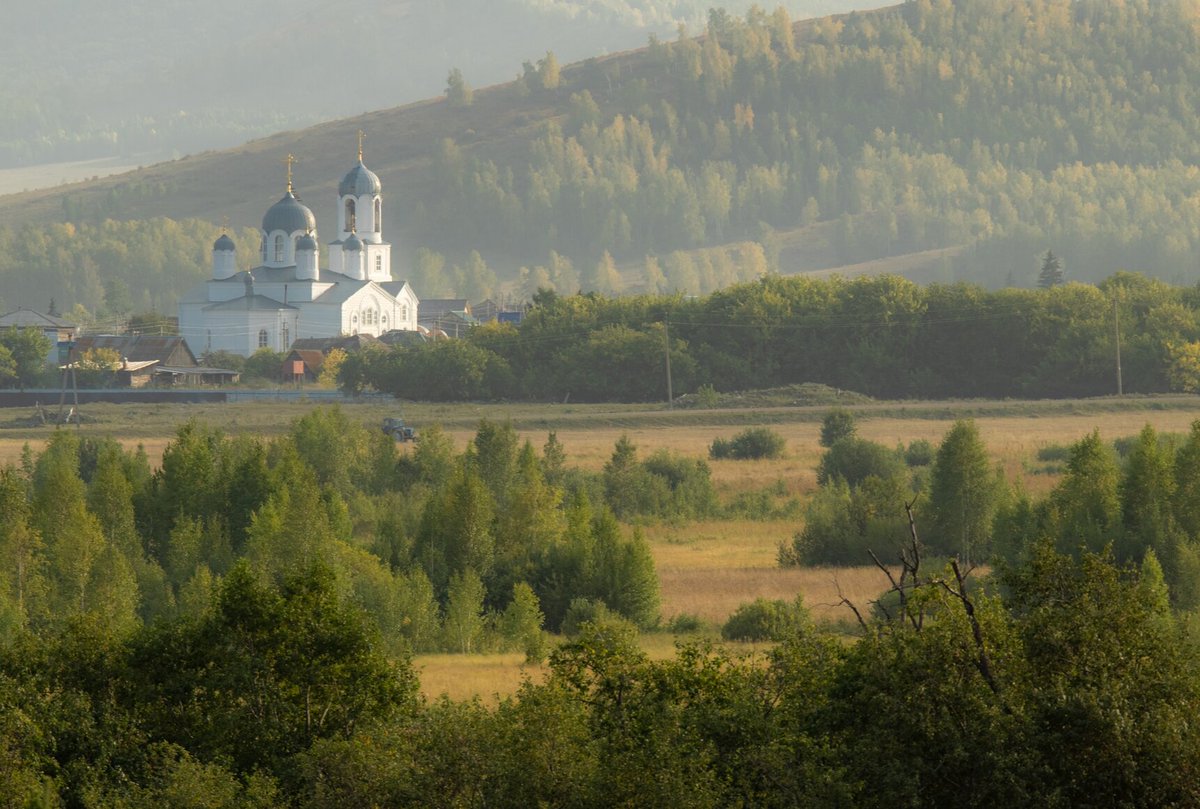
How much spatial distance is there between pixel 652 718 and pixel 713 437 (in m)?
46.8

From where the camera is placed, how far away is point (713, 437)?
206 feet

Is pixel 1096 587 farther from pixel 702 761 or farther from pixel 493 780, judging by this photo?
pixel 493 780

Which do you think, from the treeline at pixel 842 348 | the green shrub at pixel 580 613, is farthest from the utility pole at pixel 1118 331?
the green shrub at pixel 580 613

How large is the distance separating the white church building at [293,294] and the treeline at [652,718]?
92.8 meters

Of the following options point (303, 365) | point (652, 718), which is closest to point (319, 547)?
point (652, 718)

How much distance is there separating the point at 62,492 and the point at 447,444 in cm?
1669

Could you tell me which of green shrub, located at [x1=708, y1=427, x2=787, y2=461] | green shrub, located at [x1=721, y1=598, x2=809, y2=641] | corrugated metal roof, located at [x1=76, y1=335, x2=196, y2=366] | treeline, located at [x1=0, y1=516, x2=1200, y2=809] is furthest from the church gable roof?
treeline, located at [x1=0, y1=516, x2=1200, y2=809]

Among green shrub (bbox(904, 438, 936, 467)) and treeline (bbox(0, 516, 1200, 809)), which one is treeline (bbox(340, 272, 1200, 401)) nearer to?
green shrub (bbox(904, 438, 936, 467))

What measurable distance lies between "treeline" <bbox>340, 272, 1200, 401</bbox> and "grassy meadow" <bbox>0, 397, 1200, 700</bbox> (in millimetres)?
4913

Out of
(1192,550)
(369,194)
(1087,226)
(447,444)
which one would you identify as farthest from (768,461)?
(1087,226)

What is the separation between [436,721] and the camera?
16016mm

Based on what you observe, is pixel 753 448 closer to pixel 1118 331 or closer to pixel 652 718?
pixel 1118 331

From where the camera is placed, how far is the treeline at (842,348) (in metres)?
76.7

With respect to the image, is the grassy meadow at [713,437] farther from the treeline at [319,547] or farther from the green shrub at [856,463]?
the treeline at [319,547]
